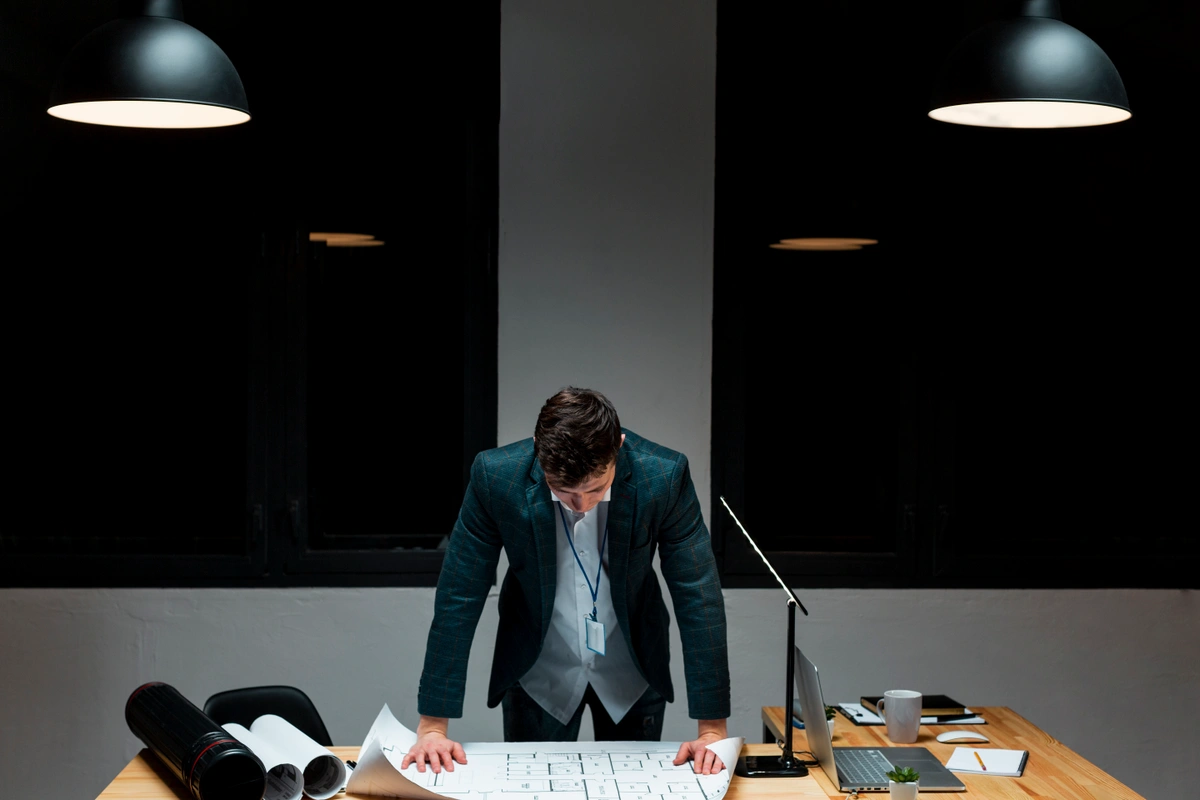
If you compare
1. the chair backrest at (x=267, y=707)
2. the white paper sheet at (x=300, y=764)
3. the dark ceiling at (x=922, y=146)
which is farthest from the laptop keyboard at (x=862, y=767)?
the dark ceiling at (x=922, y=146)

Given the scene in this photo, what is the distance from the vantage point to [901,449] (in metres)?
3.80

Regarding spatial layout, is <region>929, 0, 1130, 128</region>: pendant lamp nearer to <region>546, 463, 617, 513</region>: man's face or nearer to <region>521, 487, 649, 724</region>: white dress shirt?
<region>546, 463, 617, 513</region>: man's face

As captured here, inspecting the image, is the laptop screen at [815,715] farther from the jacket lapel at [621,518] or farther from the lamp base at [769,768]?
the jacket lapel at [621,518]

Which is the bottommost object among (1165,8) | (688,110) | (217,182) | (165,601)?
(165,601)

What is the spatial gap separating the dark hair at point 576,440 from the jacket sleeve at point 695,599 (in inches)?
12.7

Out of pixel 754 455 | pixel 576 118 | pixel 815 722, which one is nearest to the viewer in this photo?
pixel 815 722

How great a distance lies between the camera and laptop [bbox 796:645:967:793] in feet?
7.03

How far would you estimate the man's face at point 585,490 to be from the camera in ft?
6.96

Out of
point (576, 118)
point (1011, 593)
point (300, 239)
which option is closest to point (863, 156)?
point (576, 118)

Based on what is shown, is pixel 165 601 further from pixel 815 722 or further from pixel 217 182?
pixel 815 722

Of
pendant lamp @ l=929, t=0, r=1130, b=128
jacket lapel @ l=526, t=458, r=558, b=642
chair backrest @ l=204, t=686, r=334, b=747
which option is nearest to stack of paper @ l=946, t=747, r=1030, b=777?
jacket lapel @ l=526, t=458, r=558, b=642

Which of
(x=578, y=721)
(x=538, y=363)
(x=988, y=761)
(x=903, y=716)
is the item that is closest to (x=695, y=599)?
(x=578, y=721)

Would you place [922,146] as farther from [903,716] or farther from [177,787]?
[177,787]

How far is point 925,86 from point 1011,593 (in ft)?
5.54
